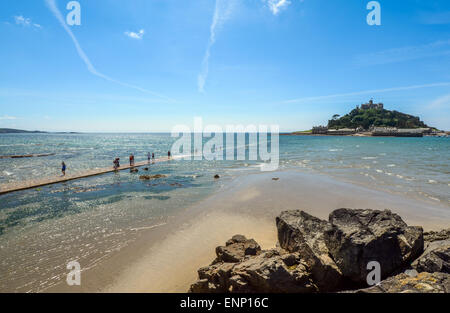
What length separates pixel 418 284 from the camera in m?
4.33

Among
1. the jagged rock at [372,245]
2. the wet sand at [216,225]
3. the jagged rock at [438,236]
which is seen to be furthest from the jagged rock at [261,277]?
the jagged rock at [438,236]

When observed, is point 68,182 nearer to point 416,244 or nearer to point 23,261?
point 23,261

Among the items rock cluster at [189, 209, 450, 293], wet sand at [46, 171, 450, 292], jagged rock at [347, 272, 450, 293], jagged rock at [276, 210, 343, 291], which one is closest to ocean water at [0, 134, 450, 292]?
wet sand at [46, 171, 450, 292]

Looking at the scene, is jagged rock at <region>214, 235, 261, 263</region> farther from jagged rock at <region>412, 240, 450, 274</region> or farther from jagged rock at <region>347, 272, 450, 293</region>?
jagged rock at <region>412, 240, 450, 274</region>

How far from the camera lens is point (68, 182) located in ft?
78.1

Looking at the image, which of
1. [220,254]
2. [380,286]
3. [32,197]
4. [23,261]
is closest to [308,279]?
[380,286]

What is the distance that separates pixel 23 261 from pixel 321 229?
12026 mm

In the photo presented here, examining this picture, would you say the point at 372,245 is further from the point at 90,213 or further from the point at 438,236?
the point at 90,213

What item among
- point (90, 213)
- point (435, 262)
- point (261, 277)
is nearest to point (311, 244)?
point (261, 277)

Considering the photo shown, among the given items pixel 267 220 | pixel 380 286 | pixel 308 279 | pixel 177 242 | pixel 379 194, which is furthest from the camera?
pixel 379 194

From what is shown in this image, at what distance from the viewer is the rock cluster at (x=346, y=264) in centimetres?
529

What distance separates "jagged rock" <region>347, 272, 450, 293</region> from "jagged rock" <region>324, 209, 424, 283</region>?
684 mm

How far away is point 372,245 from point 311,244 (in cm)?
168

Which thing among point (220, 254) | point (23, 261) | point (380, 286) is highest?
point (380, 286)
